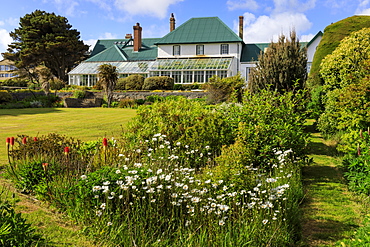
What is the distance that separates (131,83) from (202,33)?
13417mm

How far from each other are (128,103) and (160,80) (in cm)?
947

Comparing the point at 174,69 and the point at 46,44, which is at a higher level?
the point at 46,44

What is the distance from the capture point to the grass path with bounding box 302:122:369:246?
4777 mm

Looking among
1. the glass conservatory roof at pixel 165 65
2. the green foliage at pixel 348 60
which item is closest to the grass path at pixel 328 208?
the green foliage at pixel 348 60

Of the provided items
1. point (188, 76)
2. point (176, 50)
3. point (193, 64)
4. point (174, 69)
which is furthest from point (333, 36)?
point (176, 50)

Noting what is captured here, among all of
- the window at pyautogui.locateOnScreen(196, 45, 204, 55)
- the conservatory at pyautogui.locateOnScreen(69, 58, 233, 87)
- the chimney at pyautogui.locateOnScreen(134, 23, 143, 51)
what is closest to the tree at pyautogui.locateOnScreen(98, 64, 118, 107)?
the conservatory at pyautogui.locateOnScreen(69, 58, 233, 87)

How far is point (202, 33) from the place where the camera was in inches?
1804

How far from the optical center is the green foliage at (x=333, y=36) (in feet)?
57.6

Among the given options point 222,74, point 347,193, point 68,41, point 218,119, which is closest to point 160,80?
point 222,74

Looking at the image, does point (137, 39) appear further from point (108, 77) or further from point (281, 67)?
point (281, 67)

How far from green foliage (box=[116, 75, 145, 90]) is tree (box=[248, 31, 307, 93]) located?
27.3m

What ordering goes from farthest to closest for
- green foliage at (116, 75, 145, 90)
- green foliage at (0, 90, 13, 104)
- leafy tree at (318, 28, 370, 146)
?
green foliage at (116, 75, 145, 90) < green foliage at (0, 90, 13, 104) < leafy tree at (318, 28, 370, 146)

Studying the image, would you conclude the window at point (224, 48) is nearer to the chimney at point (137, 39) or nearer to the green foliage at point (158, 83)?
the green foliage at point (158, 83)

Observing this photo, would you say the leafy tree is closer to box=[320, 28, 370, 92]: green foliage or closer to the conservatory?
box=[320, 28, 370, 92]: green foliage
